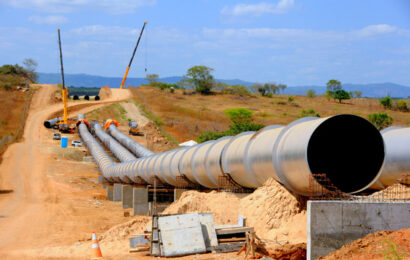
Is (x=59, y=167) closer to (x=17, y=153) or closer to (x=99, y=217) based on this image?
(x=17, y=153)

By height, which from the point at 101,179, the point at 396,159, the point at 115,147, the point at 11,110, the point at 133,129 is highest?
the point at 396,159

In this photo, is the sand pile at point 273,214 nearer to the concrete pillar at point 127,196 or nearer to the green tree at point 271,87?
the concrete pillar at point 127,196

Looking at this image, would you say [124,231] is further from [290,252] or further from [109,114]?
[109,114]

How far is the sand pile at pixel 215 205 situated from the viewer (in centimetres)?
1919

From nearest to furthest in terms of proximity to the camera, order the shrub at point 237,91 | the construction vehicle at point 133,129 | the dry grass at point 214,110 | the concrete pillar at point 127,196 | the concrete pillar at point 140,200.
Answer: the concrete pillar at point 140,200, the concrete pillar at point 127,196, the construction vehicle at point 133,129, the dry grass at point 214,110, the shrub at point 237,91

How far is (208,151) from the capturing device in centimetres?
2362

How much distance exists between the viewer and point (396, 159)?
61.3 ft

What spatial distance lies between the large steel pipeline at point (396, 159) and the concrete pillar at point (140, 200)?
18.4m

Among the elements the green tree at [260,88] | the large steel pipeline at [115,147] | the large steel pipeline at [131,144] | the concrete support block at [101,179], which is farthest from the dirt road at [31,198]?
the green tree at [260,88]

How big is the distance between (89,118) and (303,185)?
7963 cm

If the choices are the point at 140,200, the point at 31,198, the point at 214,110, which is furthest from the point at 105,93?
the point at 140,200

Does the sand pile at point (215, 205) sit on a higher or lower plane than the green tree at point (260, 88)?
lower

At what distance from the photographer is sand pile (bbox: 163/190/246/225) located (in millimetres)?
19188

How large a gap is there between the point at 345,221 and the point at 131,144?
46.4 metres
